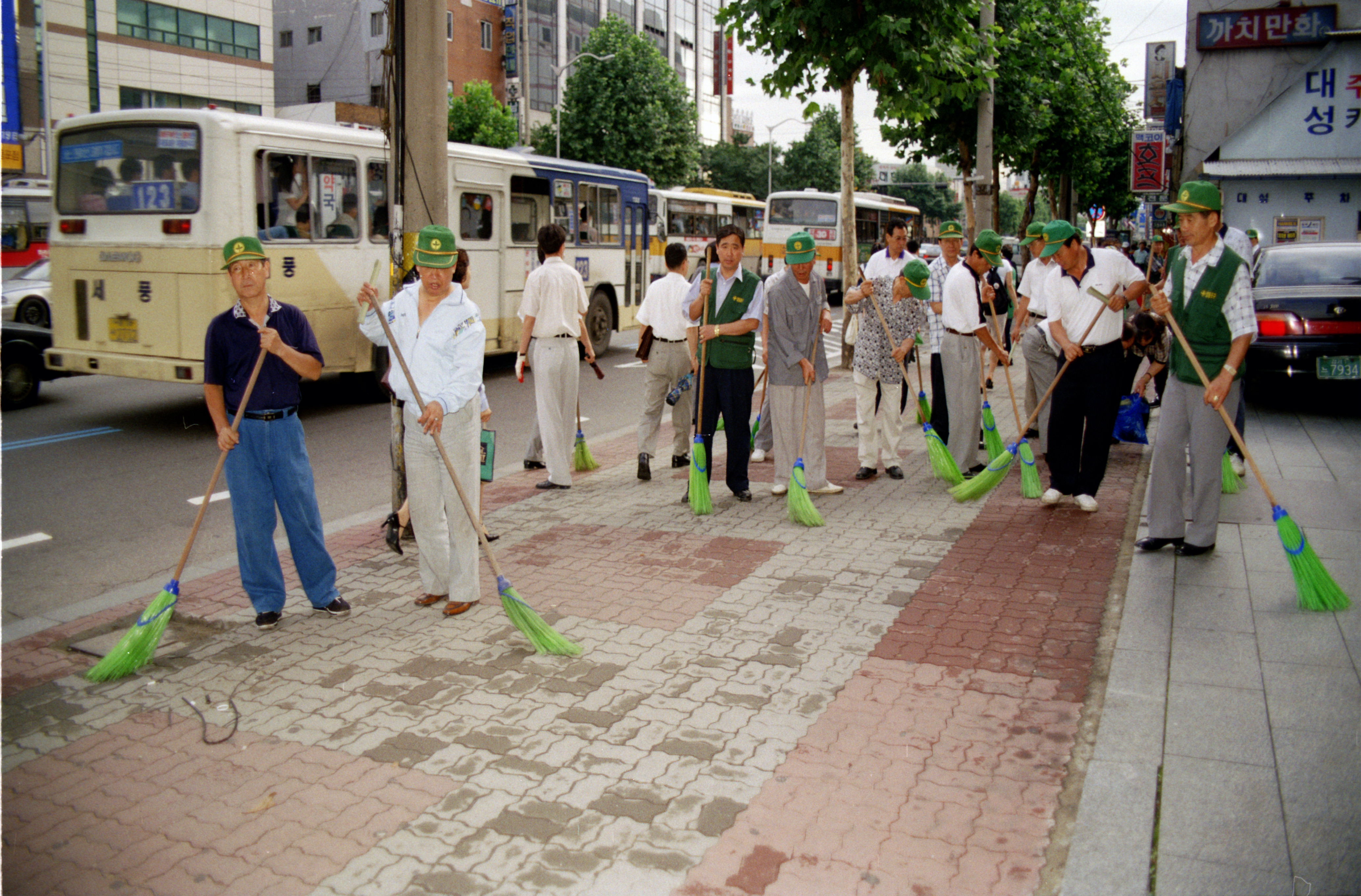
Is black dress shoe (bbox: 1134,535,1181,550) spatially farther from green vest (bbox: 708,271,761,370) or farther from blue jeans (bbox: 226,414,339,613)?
blue jeans (bbox: 226,414,339,613)

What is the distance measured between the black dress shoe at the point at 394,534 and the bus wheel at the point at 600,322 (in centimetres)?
1017

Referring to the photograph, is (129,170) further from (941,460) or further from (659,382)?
(941,460)

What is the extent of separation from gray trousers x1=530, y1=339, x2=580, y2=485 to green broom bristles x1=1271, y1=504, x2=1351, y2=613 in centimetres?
485

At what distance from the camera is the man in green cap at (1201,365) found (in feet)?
19.2

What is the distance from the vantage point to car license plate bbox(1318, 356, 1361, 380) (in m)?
9.57

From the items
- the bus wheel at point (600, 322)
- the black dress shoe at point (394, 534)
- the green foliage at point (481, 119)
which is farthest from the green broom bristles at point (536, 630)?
the green foliage at point (481, 119)

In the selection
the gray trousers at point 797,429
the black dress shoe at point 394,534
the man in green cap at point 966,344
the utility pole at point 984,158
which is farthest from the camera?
the utility pole at point 984,158

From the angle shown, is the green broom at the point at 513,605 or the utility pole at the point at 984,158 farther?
the utility pole at the point at 984,158

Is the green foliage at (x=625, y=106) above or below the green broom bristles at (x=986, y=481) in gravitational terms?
above

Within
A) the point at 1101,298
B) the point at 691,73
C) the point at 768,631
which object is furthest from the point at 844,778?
the point at 691,73

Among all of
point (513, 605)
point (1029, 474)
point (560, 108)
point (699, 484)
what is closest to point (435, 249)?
point (513, 605)

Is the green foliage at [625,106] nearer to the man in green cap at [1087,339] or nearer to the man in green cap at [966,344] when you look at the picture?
the man in green cap at [966,344]

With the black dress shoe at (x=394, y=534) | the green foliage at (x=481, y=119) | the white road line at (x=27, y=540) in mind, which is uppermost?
the green foliage at (x=481, y=119)

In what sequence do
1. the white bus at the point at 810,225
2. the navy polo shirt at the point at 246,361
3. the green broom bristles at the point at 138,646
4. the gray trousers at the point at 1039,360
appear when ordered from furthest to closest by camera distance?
the white bus at the point at 810,225 → the gray trousers at the point at 1039,360 → the navy polo shirt at the point at 246,361 → the green broom bristles at the point at 138,646
